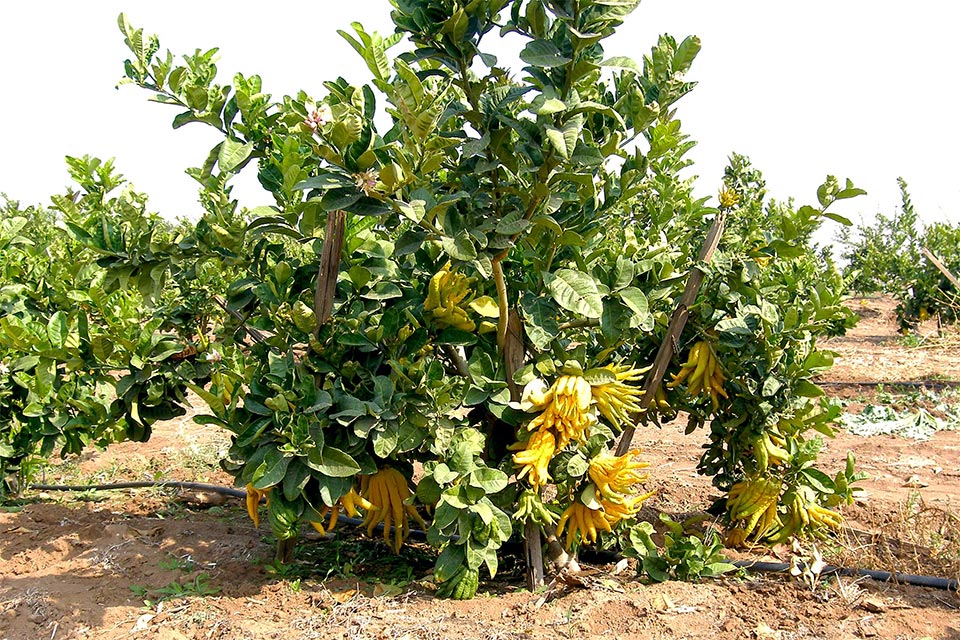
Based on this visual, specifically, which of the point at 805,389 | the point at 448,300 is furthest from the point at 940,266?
the point at 448,300

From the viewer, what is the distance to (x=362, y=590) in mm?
2861

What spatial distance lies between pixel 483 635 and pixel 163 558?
5.00 feet

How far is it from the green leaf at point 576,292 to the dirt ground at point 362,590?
102 cm

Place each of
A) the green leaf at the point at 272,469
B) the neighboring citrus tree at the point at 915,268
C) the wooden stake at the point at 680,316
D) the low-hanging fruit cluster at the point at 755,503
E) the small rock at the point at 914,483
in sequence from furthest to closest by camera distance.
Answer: the neighboring citrus tree at the point at 915,268 < the small rock at the point at 914,483 < the low-hanging fruit cluster at the point at 755,503 < the wooden stake at the point at 680,316 < the green leaf at the point at 272,469

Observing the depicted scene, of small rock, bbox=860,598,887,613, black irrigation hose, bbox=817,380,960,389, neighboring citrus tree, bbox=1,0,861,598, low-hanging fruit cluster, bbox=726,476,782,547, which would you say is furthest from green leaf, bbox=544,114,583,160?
black irrigation hose, bbox=817,380,960,389

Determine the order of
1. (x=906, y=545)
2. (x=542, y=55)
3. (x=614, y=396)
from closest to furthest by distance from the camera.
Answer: (x=542, y=55), (x=614, y=396), (x=906, y=545)

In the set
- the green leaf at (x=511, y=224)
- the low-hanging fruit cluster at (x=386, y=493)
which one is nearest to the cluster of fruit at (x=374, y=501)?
the low-hanging fruit cluster at (x=386, y=493)

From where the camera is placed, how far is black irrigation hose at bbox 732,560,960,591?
2.77 metres

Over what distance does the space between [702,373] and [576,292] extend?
851 mm

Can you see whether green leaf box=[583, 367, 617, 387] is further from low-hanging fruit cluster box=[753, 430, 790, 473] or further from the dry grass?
the dry grass

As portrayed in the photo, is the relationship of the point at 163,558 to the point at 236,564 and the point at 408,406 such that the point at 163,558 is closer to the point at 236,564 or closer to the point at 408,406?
the point at 236,564

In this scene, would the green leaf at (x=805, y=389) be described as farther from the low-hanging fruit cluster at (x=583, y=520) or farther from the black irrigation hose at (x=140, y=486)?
the black irrigation hose at (x=140, y=486)

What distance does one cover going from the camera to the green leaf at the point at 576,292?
7.62ft

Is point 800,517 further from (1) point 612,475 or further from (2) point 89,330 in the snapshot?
(2) point 89,330
